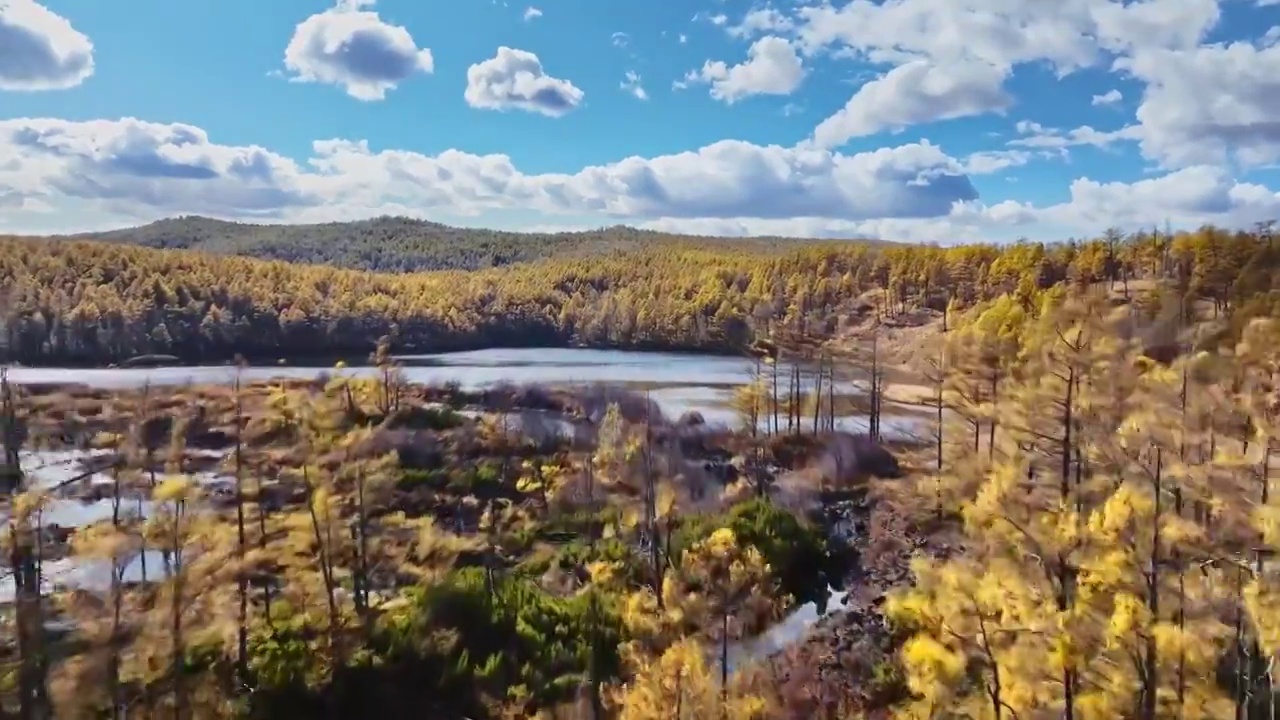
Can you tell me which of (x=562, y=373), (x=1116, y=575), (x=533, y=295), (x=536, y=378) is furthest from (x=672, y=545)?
(x=533, y=295)

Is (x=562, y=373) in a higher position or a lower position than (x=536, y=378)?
lower

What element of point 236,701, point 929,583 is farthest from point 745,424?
point 236,701

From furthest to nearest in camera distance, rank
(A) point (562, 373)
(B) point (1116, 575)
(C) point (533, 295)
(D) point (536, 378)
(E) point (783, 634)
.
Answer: (C) point (533, 295)
(A) point (562, 373)
(D) point (536, 378)
(E) point (783, 634)
(B) point (1116, 575)

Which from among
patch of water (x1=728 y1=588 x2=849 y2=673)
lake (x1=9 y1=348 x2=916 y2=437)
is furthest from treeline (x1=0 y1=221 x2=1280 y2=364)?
patch of water (x1=728 y1=588 x2=849 y2=673)

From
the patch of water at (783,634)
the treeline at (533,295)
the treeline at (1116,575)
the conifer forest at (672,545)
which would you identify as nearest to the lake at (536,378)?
the patch of water at (783,634)

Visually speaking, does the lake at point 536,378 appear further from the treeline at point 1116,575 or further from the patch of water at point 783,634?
the treeline at point 1116,575

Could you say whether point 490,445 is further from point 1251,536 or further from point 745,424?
point 1251,536

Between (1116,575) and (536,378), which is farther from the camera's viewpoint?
(536,378)

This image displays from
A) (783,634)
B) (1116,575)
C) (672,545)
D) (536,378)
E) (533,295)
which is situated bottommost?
(783,634)

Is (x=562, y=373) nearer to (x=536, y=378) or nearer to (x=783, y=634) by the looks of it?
(x=536, y=378)
